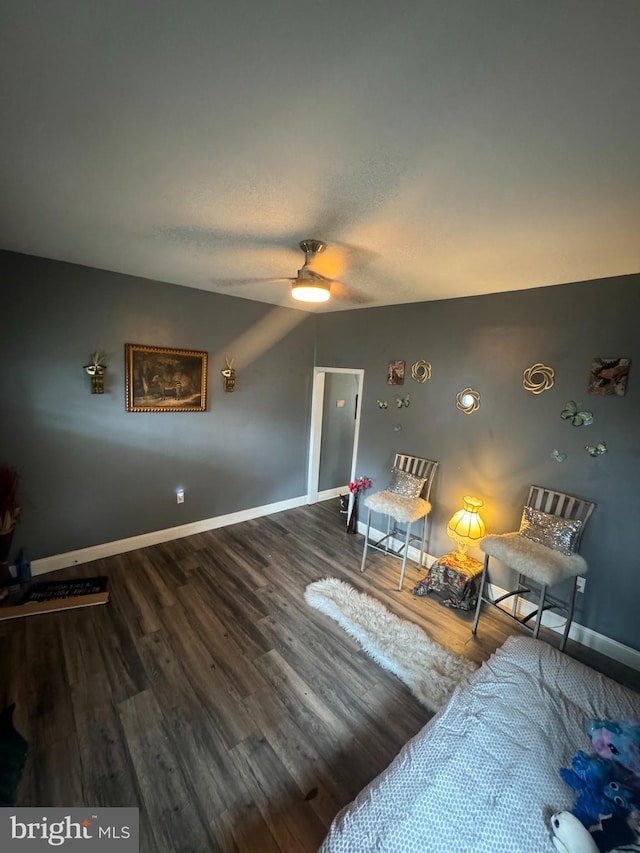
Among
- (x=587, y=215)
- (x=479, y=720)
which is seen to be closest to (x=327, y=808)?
(x=479, y=720)

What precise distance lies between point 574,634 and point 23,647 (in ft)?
12.4

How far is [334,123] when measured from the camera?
0.98 meters

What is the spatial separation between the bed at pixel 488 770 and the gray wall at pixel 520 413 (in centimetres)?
108

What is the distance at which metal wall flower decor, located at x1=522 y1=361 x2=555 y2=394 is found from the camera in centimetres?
240

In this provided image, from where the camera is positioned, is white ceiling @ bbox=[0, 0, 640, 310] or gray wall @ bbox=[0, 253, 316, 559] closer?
white ceiling @ bbox=[0, 0, 640, 310]

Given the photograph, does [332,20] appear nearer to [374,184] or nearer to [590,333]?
[374,184]

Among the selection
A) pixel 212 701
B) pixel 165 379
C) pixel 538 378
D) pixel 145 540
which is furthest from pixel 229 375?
pixel 538 378

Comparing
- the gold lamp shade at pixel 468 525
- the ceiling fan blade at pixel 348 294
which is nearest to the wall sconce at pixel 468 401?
the gold lamp shade at pixel 468 525

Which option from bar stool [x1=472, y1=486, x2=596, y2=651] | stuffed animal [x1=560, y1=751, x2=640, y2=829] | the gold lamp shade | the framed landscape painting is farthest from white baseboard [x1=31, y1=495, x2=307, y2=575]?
stuffed animal [x1=560, y1=751, x2=640, y2=829]

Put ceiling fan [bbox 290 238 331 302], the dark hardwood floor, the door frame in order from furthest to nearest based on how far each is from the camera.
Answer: the door frame < ceiling fan [bbox 290 238 331 302] < the dark hardwood floor

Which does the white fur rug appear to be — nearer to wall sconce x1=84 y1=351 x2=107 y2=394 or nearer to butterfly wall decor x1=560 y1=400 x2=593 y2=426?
butterfly wall decor x1=560 y1=400 x2=593 y2=426

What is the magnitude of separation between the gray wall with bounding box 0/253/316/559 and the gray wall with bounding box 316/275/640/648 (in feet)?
4.14

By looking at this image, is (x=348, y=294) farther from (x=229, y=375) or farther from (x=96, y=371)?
(x=96, y=371)

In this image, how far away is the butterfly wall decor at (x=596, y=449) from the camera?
219cm
